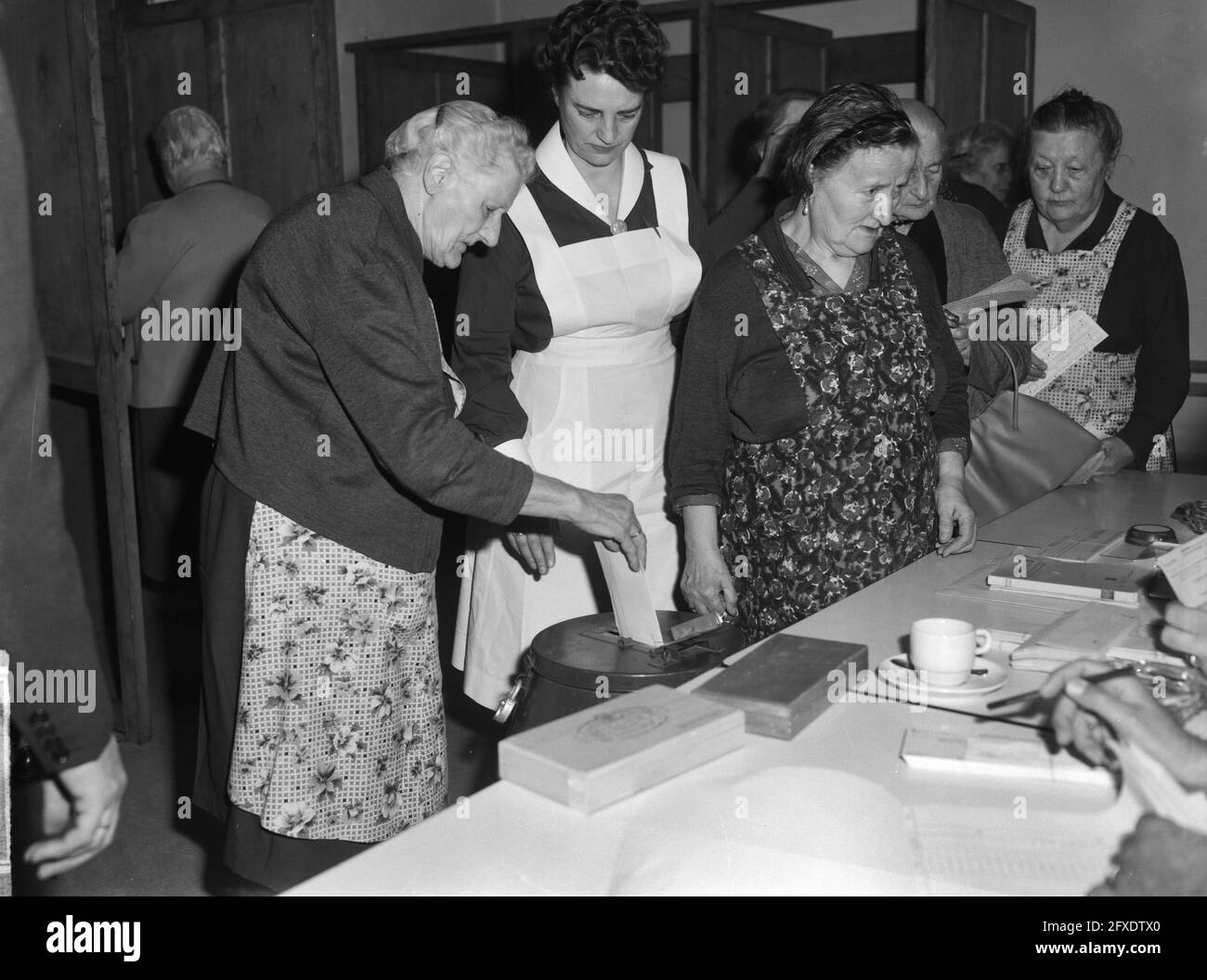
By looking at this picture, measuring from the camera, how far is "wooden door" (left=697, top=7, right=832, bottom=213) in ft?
17.9

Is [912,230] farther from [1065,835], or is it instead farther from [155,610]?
[155,610]

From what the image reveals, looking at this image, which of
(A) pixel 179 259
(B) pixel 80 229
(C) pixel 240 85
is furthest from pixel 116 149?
(B) pixel 80 229

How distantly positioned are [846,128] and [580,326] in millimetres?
667

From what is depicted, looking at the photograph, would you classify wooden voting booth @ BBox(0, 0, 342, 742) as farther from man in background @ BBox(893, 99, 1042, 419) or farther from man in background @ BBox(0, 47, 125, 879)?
man in background @ BBox(0, 47, 125, 879)

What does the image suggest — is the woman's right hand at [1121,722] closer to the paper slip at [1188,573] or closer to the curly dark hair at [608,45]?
the paper slip at [1188,573]

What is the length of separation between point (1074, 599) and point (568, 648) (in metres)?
0.79

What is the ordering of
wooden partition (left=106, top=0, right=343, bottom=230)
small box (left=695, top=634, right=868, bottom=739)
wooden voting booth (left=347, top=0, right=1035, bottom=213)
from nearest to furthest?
small box (left=695, top=634, right=868, bottom=739) < wooden partition (left=106, top=0, right=343, bottom=230) < wooden voting booth (left=347, top=0, right=1035, bottom=213)

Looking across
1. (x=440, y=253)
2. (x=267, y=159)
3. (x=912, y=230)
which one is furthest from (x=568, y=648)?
(x=267, y=159)

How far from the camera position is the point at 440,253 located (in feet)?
6.40

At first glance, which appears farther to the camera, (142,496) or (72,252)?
(142,496)

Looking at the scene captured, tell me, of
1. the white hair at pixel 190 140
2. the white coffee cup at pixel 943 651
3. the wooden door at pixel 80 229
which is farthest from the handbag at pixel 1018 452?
the white hair at pixel 190 140

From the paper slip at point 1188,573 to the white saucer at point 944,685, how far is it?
9.5 inches

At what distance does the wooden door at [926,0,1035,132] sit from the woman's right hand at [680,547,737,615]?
251cm

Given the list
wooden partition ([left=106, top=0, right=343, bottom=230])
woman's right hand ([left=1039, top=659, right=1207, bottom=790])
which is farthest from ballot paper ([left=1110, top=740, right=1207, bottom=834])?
wooden partition ([left=106, top=0, right=343, bottom=230])
